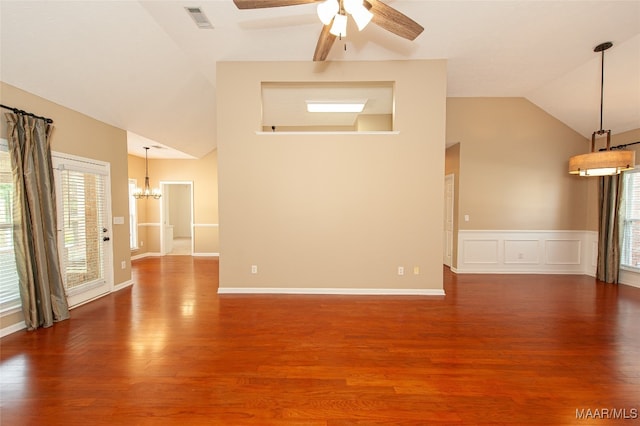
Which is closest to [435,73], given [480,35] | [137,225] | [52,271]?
[480,35]

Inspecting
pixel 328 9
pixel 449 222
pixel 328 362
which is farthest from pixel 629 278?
pixel 328 9

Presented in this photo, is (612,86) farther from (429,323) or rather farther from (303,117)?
(303,117)

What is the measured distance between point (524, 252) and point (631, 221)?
1.61 metres

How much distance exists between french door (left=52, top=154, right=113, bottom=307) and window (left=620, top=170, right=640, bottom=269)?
27.9 ft

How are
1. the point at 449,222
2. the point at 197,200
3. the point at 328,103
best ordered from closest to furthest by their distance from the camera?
the point at 328,103
the point at 449,222
the point at 197,200

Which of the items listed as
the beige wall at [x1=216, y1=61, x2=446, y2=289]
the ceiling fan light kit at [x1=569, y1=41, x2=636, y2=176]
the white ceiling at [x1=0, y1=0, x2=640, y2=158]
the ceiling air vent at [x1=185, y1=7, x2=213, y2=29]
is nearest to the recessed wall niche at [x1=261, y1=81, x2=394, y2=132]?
the beige wall at [x1=216, y1=61, x2=446, y2=289]

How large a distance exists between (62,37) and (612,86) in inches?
272

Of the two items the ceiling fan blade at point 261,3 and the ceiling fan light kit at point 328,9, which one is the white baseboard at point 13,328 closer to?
the ceiling fan blade at point 261,3

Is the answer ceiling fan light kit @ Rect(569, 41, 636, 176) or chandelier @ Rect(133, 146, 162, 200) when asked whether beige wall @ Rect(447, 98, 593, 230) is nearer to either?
ceiling fan light kit @ Rect(569, 41, 636, 176)

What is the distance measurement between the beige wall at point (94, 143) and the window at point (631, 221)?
334 inches

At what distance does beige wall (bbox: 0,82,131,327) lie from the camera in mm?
2899

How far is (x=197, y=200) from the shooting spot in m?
7.31

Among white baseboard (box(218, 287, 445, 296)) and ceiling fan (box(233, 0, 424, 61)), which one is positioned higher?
ceiling fan (box(233, 0, 424, 61))

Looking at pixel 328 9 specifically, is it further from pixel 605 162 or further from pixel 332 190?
pixel 605 162
